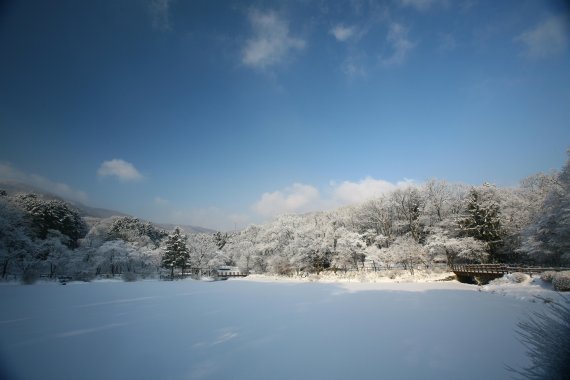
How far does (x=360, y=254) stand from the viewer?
37062 mm

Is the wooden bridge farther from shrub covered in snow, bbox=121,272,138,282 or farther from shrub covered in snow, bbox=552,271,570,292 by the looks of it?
shrub covered in snow, bbox=121,272,138,282

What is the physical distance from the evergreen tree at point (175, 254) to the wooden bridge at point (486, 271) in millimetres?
38650

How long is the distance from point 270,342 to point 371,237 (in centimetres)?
3305

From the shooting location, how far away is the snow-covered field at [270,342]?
634cm

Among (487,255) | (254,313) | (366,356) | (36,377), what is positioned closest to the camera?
(36,377)

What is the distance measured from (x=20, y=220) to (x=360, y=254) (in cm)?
4003

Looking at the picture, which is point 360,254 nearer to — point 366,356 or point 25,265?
point 366,356

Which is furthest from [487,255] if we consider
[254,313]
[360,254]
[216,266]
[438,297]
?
[216,266]

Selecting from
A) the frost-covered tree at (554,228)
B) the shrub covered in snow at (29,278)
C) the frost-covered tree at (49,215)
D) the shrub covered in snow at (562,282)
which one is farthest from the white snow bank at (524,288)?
the frost-covered tree at (49,215)

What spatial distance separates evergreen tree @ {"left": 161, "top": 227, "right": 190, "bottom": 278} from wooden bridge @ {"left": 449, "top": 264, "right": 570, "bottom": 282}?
1522 inches

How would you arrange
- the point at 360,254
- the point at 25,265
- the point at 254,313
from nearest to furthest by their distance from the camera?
the point at 254,313 → the point at 25,265 → the point at 360,254

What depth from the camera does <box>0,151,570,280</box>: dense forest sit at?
26.5 metres

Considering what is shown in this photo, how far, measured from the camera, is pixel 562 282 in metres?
14.4

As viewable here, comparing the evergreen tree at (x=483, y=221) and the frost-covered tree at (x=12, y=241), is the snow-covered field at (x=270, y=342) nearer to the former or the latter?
the evergreen tree at (x=483, y=221)
